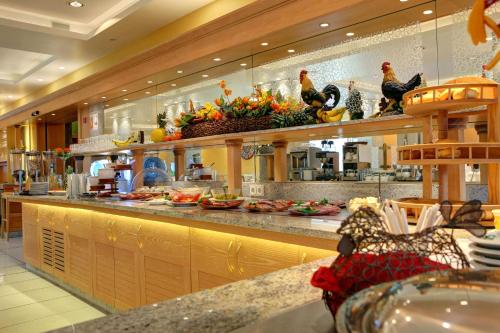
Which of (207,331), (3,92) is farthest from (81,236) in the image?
(3,92)

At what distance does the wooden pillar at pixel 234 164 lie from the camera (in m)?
3.71

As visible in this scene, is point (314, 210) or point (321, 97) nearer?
point (314, 210)

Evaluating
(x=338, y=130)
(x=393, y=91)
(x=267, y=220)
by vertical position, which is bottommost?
(x=267, y=220)

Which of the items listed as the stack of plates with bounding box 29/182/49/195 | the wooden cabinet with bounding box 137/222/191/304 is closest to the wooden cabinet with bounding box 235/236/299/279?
the wooden cabinet with bounding box 137/222/191/304

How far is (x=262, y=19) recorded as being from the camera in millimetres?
3182

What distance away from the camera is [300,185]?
137 inches

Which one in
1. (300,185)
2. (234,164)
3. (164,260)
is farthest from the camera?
(234,164)

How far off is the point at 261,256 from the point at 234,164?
1475 millimetres

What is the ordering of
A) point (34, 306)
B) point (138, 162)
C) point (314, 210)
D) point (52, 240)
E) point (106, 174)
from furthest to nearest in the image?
point (138, 162) → point (52, 240) → point (106, 174) → point (34, 306) → point (314, 210)

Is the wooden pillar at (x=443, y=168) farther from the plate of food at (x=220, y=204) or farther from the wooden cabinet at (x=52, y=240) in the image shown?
the wooden cabinet at (x=52, y=240)

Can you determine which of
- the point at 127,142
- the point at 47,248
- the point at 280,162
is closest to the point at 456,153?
the point at 280,162

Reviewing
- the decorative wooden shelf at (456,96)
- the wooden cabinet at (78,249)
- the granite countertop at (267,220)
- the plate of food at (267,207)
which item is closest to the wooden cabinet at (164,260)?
the granite countertop at (267,220)

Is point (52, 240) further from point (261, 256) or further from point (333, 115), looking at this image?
point (333, 115)

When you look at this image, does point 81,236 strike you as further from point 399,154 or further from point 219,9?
point 399,154
